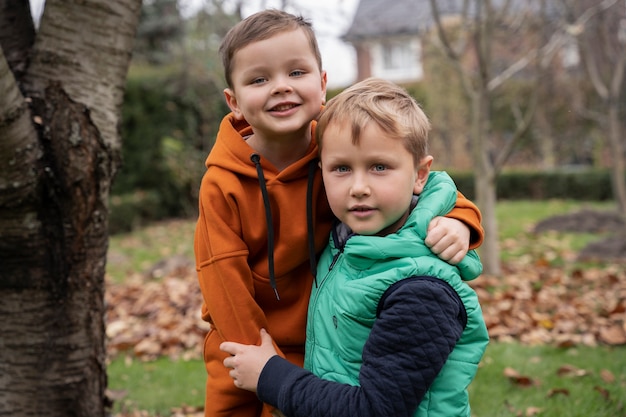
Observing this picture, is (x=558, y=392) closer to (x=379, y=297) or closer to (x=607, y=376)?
(x=607, y=376)

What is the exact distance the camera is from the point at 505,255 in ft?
29.5

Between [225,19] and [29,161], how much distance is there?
30.5 ft

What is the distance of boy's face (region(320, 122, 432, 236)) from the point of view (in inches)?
70.8

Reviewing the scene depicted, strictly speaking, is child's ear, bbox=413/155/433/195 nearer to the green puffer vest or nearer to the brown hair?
the green puffer vest

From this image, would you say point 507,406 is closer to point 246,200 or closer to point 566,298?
point 246,200

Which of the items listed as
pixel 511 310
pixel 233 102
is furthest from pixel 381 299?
pixel 511 310

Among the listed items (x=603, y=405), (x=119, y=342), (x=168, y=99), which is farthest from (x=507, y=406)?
(x=168, y=99)

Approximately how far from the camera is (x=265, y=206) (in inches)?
78.7

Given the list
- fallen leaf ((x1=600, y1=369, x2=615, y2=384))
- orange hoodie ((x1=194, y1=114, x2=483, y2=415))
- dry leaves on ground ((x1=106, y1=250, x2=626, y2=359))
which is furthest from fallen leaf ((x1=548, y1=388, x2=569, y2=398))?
orange hoodie ((x1=194, y1=114, x2=483, y2=415))

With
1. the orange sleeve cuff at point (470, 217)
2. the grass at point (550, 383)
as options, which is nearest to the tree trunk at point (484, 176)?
the grass at point (550, 383)

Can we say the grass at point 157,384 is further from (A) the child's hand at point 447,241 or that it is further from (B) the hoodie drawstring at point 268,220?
(A) the child's hand at point 447,241

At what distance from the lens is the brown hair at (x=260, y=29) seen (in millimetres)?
1970

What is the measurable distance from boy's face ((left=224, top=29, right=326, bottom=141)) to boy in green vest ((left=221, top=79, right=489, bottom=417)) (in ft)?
0.49

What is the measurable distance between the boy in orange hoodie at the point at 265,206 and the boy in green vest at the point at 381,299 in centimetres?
13
